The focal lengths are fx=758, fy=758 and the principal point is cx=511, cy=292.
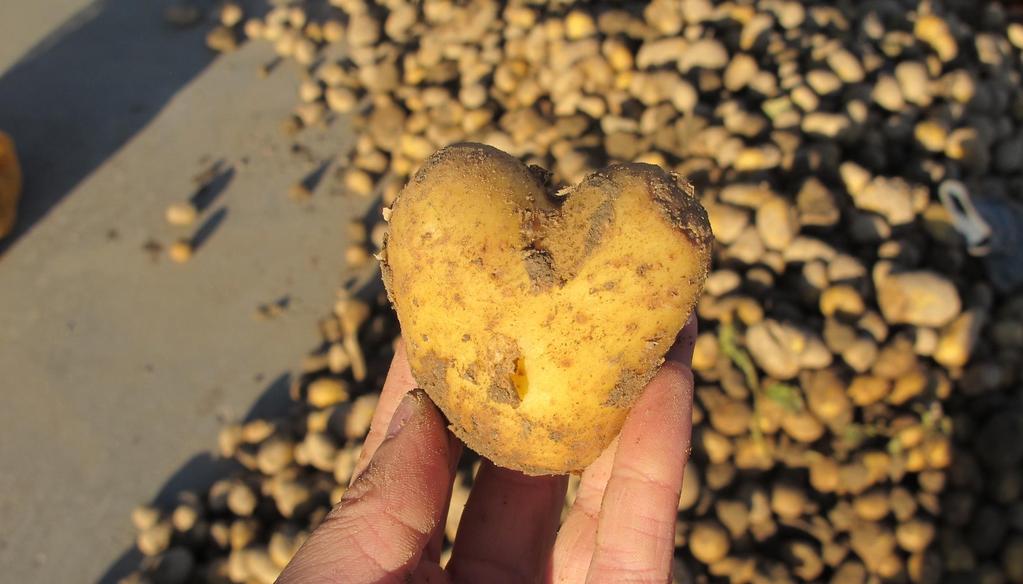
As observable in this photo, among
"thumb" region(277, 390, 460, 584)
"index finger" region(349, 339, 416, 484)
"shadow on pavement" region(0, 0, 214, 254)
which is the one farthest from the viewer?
"shadow on pavement" region(0, 0, 214, 254)

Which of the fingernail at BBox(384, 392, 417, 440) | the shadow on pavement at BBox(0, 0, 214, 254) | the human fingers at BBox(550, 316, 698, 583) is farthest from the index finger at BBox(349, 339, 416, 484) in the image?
the shadow on pavement at BBox(0, 0, 214, 254)

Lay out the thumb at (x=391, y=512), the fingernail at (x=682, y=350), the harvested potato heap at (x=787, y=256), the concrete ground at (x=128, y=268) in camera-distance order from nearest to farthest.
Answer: the thumb at (x=391, y=512) < the fingernail at (x=682, y=350) < the harvested potato heap at (x=787, y=256) < the concrete ground at (x=128, y=268)

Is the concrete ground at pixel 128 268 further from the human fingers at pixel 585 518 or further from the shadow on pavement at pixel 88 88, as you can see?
the human fingers at pixel 585 518

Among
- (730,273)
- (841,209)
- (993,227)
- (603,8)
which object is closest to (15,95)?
(603,8)

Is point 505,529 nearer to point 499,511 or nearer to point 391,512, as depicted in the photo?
point 499,511

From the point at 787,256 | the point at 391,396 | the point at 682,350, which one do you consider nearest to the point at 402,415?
the point at 391,396

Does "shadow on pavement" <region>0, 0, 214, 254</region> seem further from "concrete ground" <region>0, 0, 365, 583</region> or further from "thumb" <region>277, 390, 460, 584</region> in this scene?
"thumb" <region>277, 390, 460, 584</region>

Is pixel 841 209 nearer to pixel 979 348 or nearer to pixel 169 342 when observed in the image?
pixel 979 348

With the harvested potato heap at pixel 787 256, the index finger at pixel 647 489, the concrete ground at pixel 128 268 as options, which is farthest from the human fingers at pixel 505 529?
the concrete ground at pixel 128 268
